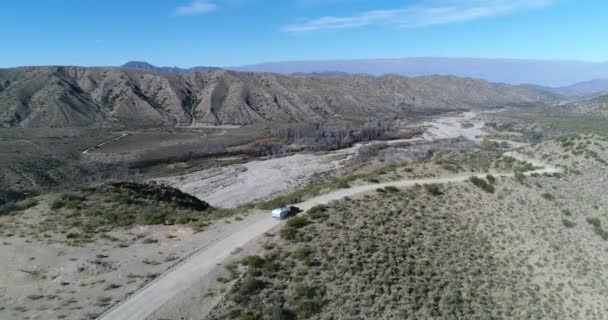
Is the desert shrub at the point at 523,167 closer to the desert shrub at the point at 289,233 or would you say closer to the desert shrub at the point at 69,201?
the desert shrub at the point at 289,233

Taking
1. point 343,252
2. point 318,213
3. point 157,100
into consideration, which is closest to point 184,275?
point 343,252

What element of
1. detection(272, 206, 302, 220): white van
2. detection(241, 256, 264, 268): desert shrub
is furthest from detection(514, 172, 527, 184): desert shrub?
detection(241, 256, 264, 268): desert shrub

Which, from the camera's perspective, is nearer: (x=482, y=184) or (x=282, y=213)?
(x=282, y=213)

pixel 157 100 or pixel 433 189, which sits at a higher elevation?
pixel 157 100

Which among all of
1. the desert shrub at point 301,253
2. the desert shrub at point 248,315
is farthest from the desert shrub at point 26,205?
the desert shrub at point 248,315

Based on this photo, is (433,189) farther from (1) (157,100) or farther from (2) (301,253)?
(1) (157,100)

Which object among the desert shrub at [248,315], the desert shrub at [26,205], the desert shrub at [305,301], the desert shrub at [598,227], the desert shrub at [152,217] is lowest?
the desert shrub at [598,227]
